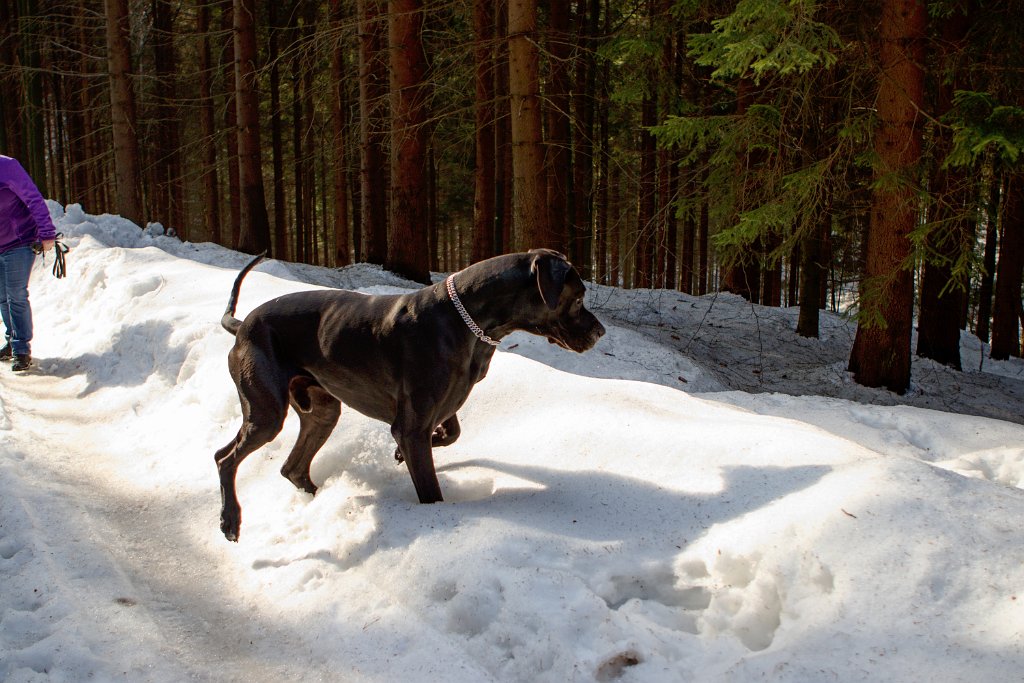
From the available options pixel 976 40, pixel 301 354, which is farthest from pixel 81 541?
pixel 976 40

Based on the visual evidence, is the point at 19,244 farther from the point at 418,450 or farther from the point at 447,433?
the point at 418,450

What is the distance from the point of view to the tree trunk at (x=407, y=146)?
12.2 meters

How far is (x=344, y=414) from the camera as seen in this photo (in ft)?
18.1

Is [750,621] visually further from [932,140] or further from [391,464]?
[932,140]

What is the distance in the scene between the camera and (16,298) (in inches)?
324

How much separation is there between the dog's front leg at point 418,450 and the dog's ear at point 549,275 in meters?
0.93

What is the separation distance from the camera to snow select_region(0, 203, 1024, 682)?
2938 mm

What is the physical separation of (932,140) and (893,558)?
25.8ft

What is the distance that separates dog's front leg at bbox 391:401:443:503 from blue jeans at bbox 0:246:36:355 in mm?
6179

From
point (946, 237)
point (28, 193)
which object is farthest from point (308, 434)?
point (946, 237)

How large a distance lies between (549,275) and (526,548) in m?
1.37

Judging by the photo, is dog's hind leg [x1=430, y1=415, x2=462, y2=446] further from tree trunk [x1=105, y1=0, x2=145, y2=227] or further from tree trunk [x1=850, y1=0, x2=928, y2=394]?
tree trunk [x1=105, y1=0, x2=145, y2=227]

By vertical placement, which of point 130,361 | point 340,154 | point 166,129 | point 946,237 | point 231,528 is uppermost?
point 166,129

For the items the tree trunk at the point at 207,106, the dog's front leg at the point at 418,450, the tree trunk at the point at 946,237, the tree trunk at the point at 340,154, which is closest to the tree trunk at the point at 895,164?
the tree trunk at the point at 946,237
